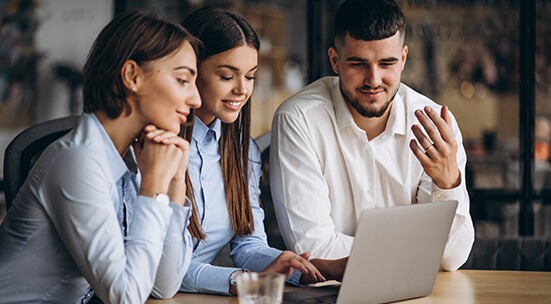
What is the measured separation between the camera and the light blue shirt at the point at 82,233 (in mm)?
1757

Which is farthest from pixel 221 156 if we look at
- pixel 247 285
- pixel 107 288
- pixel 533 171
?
pixel 533 171

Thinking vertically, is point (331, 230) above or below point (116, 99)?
below

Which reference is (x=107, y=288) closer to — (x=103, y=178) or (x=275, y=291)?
(x=103, y=178)

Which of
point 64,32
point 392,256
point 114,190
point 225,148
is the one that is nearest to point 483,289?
point 392,256

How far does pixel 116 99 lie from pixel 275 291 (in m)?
0.62

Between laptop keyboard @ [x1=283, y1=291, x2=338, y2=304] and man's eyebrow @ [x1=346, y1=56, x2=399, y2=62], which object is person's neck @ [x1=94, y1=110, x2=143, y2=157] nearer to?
laptop keyboard @ [x1=283, y1=291, x2=338, y2=304]

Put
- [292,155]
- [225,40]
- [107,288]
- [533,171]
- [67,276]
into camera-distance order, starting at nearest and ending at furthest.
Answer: [107,288] → [67,276] → [225,40] → [292,155] → [533,171]

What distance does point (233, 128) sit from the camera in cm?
238

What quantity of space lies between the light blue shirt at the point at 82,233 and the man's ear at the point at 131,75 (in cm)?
11

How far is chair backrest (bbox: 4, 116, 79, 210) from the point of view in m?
2.46

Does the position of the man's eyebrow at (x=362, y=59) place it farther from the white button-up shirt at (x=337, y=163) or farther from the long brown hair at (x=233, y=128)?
the long brown hair at (x=233, y=128)

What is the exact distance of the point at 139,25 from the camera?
1.92 metres

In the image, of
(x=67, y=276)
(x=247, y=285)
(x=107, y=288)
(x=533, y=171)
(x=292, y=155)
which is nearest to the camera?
(x=247, y=285)

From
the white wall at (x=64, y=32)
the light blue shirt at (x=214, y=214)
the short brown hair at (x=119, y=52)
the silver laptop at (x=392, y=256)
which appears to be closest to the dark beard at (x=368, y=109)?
the light blue shirt at (x=214, y=214)
